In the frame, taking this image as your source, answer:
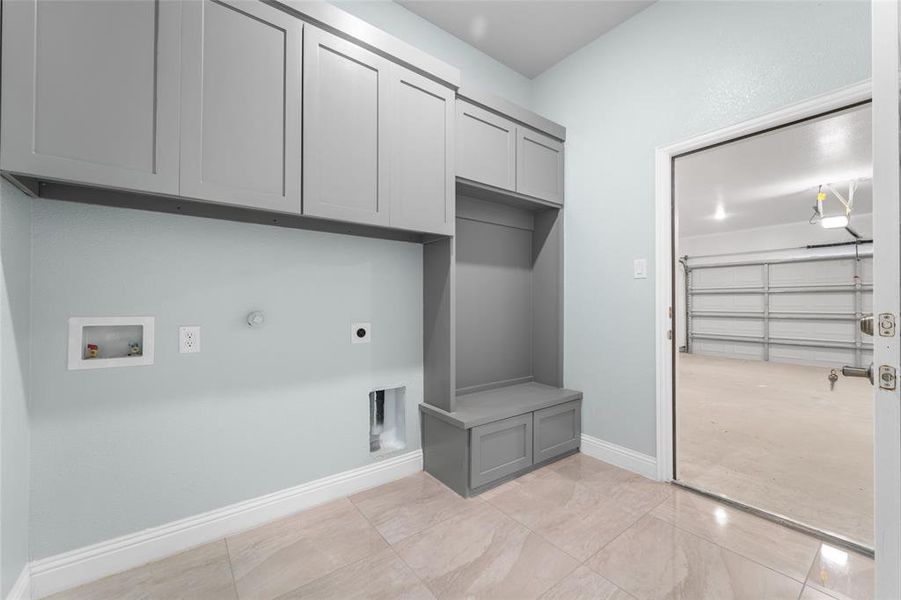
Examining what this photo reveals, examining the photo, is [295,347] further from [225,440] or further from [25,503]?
[25,503]

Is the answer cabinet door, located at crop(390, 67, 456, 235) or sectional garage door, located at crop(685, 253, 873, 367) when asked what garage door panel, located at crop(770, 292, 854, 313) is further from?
cabinet door, located at crop(390, 67, 456, 235)

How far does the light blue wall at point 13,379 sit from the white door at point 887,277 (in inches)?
100

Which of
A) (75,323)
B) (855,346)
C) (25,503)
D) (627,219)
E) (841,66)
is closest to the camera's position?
(25,503)

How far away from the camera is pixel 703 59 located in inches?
88.2

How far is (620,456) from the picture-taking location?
2594 mm

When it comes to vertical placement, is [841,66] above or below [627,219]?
above

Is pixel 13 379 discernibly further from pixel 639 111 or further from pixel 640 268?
pixel 639 111

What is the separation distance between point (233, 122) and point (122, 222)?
663 millimetres

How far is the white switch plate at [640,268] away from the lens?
250cm

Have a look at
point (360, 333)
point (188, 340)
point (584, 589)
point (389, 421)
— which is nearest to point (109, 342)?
point (188, 340)

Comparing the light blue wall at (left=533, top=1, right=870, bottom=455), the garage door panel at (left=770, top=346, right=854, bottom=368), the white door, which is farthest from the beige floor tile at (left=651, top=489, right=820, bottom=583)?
the garage door panel at (left=770, top=346, right=854, bottom=368)

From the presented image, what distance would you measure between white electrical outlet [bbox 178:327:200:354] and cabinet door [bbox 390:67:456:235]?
1.11 meters

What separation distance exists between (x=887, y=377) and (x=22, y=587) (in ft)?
9.29

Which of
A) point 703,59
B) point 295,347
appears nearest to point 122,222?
point 295,347
